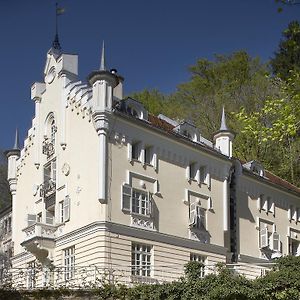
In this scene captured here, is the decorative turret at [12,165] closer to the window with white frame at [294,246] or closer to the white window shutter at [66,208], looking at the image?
the white window shutter at [66,208]

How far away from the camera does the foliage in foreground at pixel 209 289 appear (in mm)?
25781

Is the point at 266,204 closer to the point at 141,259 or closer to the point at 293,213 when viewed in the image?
Result: the point at 293,213

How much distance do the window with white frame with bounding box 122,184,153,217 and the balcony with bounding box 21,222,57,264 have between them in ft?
14.4

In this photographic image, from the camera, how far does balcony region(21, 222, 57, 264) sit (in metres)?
34.7

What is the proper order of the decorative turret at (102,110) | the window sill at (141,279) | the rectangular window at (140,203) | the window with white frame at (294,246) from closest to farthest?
the window sill at (141,279), the decorative turret at (102,110), the rectangular window at (140,203), the window with white frame at (294,246)

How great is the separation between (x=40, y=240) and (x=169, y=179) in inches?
285

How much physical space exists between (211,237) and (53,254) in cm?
842

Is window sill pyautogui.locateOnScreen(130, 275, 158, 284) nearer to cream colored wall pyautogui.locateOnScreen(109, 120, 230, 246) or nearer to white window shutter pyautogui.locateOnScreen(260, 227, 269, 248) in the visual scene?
cream colored wall pyautogui.locateOnScreen(109, 120, 230, 246)

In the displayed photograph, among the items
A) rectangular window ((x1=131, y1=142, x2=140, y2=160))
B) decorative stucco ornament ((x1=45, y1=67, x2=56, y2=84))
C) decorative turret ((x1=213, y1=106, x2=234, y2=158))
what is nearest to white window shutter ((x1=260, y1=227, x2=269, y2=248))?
decorative turret ((x1=213, y1=106, x2=234, y2=158))

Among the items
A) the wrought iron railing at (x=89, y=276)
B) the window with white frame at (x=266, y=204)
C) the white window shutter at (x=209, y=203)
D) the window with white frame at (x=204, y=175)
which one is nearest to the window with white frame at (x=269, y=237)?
the window with white frame at (x=266, y=204)

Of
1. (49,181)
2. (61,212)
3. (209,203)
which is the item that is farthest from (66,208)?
(209,203)

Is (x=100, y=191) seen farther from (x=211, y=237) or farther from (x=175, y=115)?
(x=175, y=115)

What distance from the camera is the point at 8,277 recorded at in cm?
3200

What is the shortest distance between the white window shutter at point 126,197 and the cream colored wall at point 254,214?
9.18 metres
